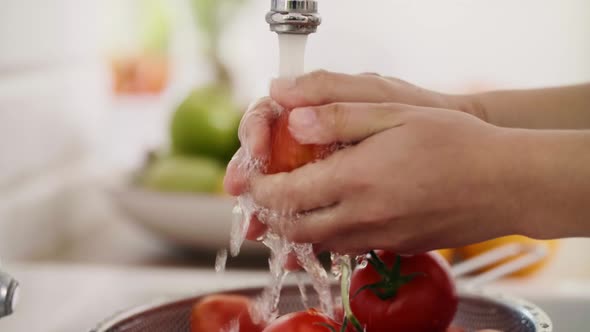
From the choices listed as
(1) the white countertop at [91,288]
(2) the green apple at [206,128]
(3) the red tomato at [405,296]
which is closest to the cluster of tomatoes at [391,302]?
(3) the red tomato at [405,296]

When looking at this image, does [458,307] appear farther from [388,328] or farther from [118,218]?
[118,218]

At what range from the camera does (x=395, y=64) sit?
2588mm

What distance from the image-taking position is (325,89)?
1.73 feet

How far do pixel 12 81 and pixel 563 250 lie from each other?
0.80 meters

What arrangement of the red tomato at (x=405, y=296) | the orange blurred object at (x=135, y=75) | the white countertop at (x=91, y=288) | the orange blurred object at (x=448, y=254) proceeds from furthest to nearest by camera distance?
the orange blurred object at (x=135, y=75), the orange blurred object at (x=448, y=254), the white countertop at (x=91, y=288), the red tomato at (x=405, y=296)

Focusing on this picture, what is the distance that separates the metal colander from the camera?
0.61m

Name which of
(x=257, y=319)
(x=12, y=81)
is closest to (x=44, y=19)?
(x=12, y=81)

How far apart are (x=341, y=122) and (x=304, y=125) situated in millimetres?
20

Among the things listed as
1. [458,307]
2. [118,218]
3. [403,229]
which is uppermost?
[403,229]

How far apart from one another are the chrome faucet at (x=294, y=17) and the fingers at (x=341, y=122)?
4 centimetres

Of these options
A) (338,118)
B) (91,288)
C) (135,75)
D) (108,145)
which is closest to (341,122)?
(338,118)

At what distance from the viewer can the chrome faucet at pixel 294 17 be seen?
48 centimetres

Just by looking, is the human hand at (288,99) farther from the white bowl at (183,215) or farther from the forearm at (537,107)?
the white bowl at (183,215)

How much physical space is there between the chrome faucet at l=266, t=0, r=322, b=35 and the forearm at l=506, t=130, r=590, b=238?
0.13 m
